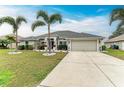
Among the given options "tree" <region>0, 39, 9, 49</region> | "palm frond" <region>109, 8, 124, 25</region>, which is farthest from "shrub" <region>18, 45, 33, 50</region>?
"palm frond" <region>109, 8, 124, 25</region>

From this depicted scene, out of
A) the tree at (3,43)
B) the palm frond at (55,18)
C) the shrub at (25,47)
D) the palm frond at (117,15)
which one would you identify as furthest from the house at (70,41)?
the palm frond at (117,15)

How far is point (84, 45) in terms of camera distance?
31.0m

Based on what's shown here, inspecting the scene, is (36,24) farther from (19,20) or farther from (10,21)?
(10,21)

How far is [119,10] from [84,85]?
1470cm

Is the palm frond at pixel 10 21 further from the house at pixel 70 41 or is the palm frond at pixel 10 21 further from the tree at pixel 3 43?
the tree at pixel 3 43

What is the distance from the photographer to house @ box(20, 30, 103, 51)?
101 ft

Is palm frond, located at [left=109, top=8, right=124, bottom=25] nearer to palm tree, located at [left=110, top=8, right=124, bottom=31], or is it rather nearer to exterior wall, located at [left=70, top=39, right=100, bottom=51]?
A: palm tree, located at [left=110, top=8, right=124, bottom=31]

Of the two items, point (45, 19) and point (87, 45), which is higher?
point (45, 19)

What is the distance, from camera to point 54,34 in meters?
34.0

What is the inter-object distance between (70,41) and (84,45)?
6.90 ft

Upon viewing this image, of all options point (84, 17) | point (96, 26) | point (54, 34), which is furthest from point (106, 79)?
point (54, 34)

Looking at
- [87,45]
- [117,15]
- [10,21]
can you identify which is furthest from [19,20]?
[87,45]

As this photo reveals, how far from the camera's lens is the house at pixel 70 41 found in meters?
30.7

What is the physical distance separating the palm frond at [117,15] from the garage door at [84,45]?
9.39 meters
